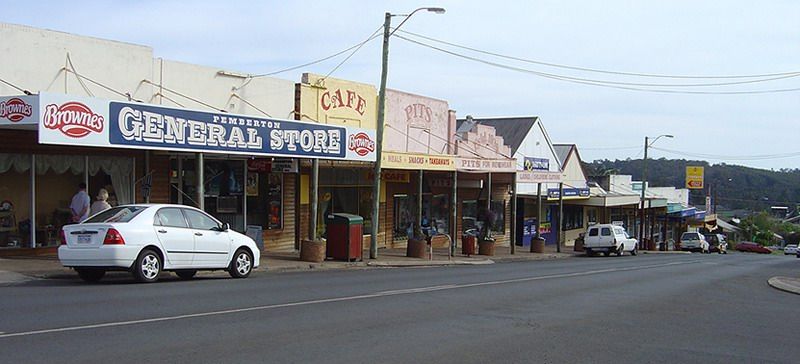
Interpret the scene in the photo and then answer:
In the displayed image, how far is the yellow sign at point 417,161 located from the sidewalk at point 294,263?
3.05 m

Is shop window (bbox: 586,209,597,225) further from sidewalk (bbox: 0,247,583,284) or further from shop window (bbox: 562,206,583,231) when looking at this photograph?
sidewalk (bbox: 0,247,583,284)

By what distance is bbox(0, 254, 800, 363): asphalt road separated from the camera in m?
8.49

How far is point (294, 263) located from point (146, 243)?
269 inches

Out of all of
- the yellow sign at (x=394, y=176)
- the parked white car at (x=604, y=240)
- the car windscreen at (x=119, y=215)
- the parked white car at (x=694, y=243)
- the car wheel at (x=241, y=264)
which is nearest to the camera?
the car windscreen at (x=119, y=215)

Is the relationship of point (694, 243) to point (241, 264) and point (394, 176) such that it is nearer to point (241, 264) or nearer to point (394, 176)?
point (394, 176)

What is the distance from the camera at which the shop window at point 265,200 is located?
2459cm

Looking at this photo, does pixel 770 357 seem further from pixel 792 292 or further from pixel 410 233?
pixel 410 233

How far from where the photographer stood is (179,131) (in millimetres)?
17859

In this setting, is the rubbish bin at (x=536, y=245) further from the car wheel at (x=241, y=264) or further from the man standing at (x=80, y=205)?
the man standing at (x=80, y=205)

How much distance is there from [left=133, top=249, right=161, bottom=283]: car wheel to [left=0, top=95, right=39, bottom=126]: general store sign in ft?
10.9

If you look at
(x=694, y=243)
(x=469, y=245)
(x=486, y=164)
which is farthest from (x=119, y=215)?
(x=694, y=243)

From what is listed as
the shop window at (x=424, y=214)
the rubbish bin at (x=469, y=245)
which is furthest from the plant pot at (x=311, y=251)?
the rubbish bin at (x=469, y=245)

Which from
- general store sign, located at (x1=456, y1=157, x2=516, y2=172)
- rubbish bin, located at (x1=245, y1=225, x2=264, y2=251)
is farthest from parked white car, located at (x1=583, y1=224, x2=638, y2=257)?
rubbish bin, located at (x1=245, y1=225, x2=264, y2=251)

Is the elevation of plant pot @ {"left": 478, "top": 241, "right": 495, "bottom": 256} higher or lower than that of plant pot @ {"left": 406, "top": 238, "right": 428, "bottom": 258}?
lower
